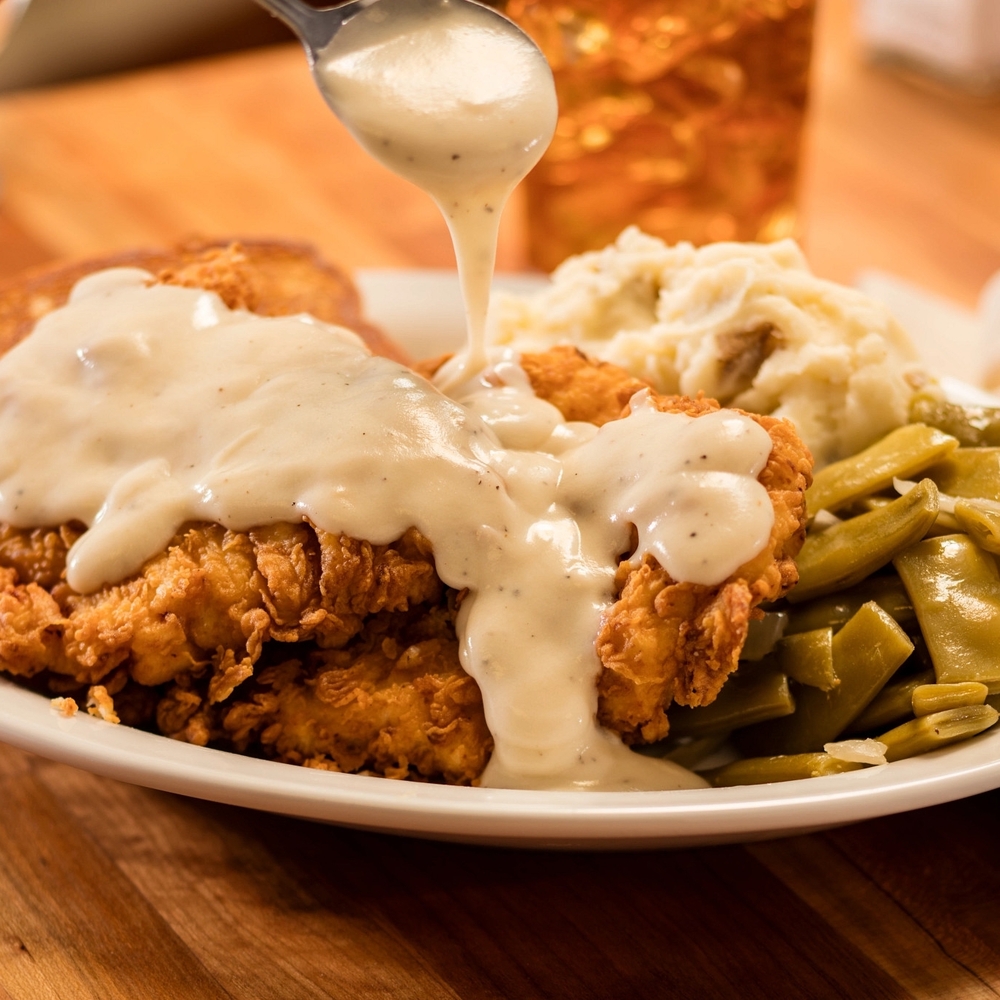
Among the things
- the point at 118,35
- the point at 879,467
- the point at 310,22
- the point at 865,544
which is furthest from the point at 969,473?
the point at 118,35

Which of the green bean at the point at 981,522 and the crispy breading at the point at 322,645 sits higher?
the green bean at the point at 981,522

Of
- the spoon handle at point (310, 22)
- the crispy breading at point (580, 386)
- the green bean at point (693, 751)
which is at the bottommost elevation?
the green bean at point (693, 751)

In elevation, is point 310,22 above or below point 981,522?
above

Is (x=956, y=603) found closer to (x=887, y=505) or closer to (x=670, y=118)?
(x=887, y=505)

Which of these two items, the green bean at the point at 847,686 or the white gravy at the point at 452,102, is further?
the white gravy at the point at 452,102

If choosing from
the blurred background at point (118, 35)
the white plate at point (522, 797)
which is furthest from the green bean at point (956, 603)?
A: the blurred background at point (118, 35)

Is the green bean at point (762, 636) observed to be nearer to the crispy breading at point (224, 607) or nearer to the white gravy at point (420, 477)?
the white gravy at point (420, 477)

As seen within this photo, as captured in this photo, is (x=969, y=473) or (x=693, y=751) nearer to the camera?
(x=693, y=751)
